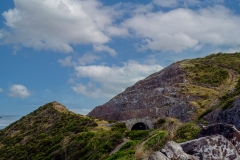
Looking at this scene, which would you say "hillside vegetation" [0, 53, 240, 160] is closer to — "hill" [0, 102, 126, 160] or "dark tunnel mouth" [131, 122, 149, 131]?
"hill" [0, 102, 126, 160]

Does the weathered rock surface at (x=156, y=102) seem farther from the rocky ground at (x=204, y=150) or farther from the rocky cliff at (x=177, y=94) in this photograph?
the rocky ground at (x=204, y=150)

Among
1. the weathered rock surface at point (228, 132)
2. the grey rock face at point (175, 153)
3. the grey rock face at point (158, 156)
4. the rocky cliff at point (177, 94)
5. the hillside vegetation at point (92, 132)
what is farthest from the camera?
the rocky cliff at point (177, 94)

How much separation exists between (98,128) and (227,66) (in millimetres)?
67311

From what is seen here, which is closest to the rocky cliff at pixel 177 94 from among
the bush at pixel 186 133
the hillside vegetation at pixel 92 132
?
the hillside vegetation at pixel 92 132

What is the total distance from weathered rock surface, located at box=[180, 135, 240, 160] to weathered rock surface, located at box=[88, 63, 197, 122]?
4210 cm

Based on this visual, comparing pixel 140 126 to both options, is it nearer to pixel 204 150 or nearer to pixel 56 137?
→ pixel 56 137

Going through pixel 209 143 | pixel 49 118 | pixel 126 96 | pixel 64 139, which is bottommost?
pixel 209 143

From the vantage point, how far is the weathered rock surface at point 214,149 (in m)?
9.29

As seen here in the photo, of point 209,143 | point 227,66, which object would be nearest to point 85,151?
point 209,143

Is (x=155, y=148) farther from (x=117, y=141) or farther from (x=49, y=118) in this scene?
(x=49, y=118)

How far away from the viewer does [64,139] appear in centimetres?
4512

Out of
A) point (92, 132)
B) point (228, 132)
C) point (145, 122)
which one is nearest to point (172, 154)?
point (228, 132)

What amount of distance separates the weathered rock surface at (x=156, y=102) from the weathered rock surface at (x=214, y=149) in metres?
42.1

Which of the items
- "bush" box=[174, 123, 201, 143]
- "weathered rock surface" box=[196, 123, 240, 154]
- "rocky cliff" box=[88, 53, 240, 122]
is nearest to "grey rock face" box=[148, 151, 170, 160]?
"weathered rock surface" box=[196, 123, 240, 154]
